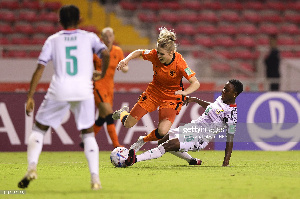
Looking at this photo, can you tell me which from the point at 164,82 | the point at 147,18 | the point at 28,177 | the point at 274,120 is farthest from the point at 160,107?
the point at 147,18

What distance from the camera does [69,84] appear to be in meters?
5.88

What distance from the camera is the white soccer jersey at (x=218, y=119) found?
338 inches

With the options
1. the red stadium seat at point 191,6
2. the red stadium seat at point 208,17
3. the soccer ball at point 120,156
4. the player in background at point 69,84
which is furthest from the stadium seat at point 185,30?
the player in background at point 69,84

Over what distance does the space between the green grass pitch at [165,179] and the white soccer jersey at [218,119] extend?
0.49 meters

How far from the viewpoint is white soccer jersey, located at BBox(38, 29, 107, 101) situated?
19.3ft

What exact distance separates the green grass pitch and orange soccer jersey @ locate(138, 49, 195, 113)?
34.6 inches

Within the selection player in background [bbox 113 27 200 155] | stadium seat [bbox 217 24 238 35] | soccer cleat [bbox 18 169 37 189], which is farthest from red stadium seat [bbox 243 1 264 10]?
soccer cleat [bbox 18 169 37 189]

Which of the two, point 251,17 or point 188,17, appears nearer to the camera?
→ point 188,17

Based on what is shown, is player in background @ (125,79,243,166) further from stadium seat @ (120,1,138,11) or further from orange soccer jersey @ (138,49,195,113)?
stadium seat @ (120,1,138,11)

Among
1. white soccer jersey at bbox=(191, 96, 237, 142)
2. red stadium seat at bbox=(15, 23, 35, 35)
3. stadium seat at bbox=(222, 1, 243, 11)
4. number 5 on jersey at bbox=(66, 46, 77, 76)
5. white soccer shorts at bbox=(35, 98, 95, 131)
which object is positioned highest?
stadium seat at bbox=(222, 1, 243, 11)

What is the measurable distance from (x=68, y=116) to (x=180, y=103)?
3.83 meters

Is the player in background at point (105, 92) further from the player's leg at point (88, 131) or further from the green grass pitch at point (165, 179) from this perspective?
the player's leg at point (88, 131)

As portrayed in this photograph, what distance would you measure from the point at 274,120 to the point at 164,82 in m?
4.38

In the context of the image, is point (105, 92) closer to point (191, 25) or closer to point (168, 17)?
point (168, 17)
